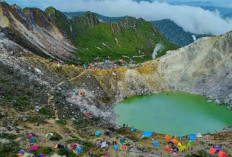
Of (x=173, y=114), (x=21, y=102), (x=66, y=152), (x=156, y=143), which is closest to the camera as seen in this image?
(x=66, y=152)

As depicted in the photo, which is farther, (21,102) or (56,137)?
(21,102)

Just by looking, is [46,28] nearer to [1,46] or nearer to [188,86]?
[1,46]

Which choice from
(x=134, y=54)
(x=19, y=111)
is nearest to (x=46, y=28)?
(x=134, y=54)

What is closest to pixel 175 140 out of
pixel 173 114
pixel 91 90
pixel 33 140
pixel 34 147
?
pixel 173 114

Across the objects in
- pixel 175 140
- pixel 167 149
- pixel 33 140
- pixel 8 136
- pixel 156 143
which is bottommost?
pixel 33 140

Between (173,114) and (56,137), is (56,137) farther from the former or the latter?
(173,114)

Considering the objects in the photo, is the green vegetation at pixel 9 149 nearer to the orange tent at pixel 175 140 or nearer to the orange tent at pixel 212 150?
the orange tent at pixel 175 140

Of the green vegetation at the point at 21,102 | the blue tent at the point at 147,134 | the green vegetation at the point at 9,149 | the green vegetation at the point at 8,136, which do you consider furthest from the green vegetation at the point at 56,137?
the blue tent at the point at 147,134

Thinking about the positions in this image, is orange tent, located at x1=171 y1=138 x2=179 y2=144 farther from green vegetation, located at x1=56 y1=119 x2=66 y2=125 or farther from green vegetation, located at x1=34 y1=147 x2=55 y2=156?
green vegetation, located at x1=34 y1=147 x2=55 y2=156
